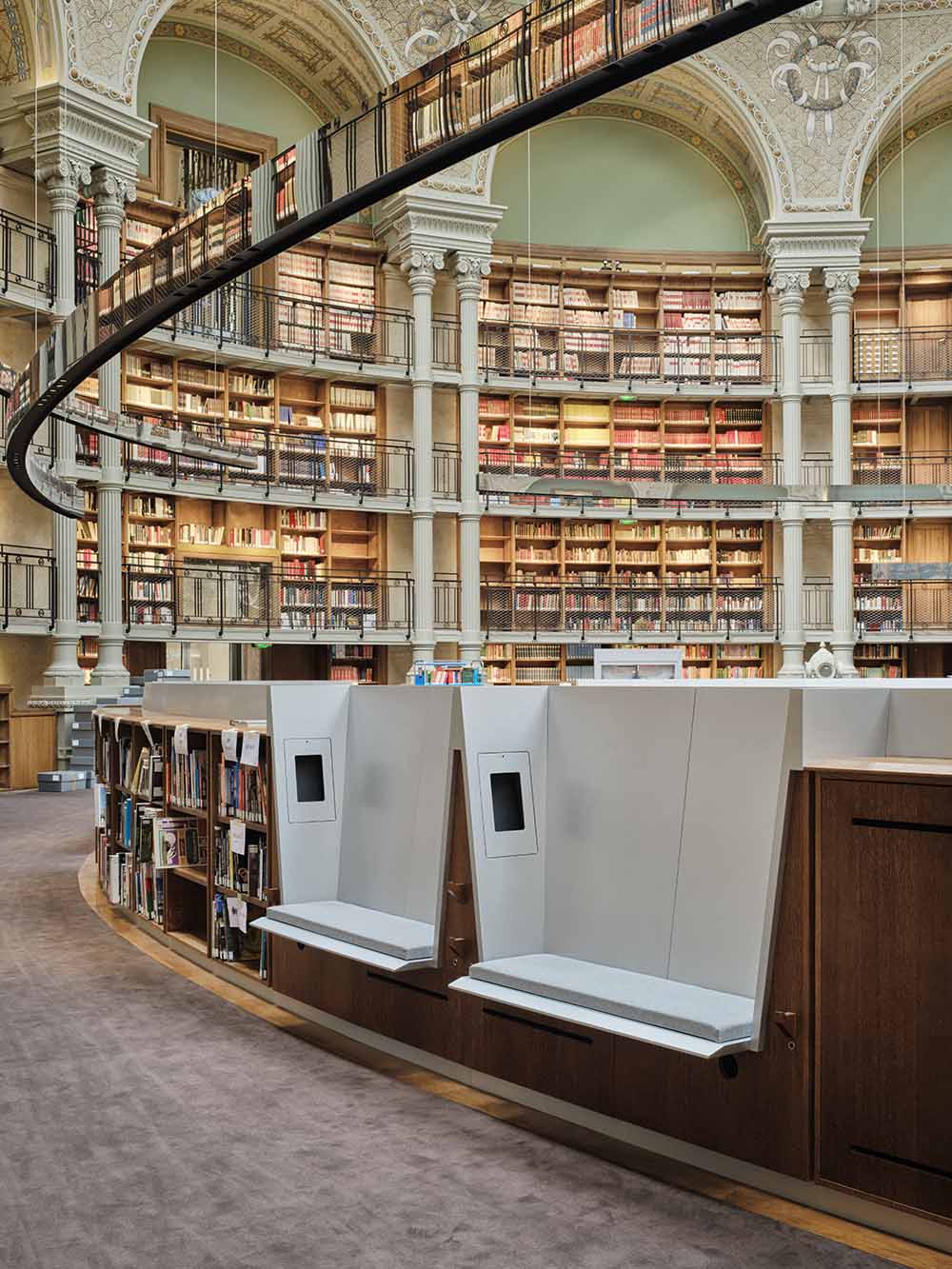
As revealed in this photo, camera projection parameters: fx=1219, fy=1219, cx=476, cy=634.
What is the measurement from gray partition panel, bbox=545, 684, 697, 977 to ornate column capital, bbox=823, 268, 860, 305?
569 inches

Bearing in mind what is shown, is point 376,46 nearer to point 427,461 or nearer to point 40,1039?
point 427,461

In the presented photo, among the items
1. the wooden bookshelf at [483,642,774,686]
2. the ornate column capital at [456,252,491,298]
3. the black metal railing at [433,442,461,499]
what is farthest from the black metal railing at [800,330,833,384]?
the black metal railing at [433,442,461,499]

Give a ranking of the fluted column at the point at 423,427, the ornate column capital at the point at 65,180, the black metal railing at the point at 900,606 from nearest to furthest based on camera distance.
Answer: the ornate column capital at the point at 65,180
the fluted column at the point at 423,427
the black metal railing at the point at 900,606

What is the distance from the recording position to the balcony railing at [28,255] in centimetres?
1255

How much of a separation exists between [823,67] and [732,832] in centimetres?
1595

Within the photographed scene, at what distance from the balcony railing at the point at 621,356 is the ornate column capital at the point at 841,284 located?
0.98 m

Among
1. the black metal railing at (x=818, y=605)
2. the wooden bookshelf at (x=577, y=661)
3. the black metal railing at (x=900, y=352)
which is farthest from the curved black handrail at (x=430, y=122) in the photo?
the black metal railing at (x=900, y=352)

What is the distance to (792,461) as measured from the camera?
1633 centimetres

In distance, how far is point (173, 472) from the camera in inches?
567

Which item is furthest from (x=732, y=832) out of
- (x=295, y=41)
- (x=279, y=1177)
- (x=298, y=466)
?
(x=295, y=41)

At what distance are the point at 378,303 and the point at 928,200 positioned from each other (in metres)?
7.76

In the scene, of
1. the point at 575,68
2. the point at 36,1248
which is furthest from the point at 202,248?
the point at 36,1248

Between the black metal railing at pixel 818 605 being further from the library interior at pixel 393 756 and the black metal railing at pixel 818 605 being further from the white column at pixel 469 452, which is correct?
the white column at pixel 469 452

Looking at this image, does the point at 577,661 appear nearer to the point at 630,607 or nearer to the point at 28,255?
the point at 630,607
